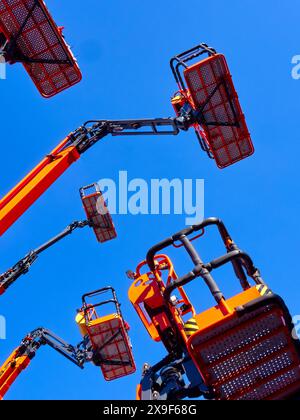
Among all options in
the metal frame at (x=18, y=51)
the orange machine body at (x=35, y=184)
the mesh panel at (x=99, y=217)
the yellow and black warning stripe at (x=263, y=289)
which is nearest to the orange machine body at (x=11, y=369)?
the mesh panel at (x=99, y=217)

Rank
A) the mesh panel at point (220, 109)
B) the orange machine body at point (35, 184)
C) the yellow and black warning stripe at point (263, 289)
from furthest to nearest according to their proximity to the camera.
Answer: the mesh panel at point (220, 109)
the orange machine body at point (35, 184)
the yellow and black warning stripe at point (263, 289)

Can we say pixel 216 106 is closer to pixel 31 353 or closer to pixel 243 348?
pixel 243 348

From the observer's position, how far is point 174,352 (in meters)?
7.79

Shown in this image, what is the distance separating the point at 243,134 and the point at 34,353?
33.0 feet

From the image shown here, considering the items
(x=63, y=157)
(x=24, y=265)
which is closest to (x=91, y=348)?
(x=24, y=265)

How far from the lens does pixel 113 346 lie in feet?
49.1

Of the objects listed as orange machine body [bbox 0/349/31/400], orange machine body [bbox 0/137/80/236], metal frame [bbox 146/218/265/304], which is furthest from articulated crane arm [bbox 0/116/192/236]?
orange machine body [bbox 0/349/31/400]

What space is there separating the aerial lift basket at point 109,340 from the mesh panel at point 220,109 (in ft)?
18.8

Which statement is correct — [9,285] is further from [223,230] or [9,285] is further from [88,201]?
[223,230]

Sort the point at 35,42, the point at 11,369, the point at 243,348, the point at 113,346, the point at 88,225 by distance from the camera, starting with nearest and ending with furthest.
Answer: the point at 243,348
the point at 35,42
the point at 11,369
the point at 113,346
the point at 88,225

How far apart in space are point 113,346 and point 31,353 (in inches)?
112

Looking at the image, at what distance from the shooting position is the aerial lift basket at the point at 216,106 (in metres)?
9.72

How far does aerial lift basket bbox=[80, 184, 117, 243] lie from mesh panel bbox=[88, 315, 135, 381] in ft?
16.4

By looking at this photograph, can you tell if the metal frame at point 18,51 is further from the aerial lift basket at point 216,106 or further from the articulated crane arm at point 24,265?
the articulated crane arm at point 24,265
